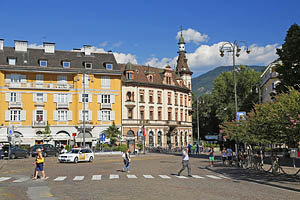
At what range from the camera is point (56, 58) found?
67.2 meters

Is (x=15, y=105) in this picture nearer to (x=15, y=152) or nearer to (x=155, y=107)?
(x=15, y=152)

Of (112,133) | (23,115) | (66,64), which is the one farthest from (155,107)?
(23,115)

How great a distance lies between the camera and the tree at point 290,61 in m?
37.2

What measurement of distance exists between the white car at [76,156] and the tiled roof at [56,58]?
28.1 m

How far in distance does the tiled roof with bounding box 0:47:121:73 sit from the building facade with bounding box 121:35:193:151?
558 cm

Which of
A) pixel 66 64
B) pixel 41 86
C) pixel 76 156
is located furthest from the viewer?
pixel 66 64

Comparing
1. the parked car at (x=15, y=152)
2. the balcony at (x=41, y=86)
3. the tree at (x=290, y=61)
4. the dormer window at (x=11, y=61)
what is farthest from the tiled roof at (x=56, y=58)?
the tree at (x=290, y=61)

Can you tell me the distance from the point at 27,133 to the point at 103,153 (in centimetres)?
1500

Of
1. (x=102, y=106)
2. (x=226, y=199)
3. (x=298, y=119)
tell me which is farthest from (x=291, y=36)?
(x=102, y=106)

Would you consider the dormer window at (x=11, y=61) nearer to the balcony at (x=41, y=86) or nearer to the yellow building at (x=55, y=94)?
the yellow building at (x=55, y=94)

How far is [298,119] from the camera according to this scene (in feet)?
62.3

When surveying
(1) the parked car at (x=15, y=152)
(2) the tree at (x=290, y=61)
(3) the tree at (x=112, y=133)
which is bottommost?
(1) the parked car at (x=15, y=152)

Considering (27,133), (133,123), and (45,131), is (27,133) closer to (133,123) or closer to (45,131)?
(45,131)

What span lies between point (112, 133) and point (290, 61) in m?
34.9
